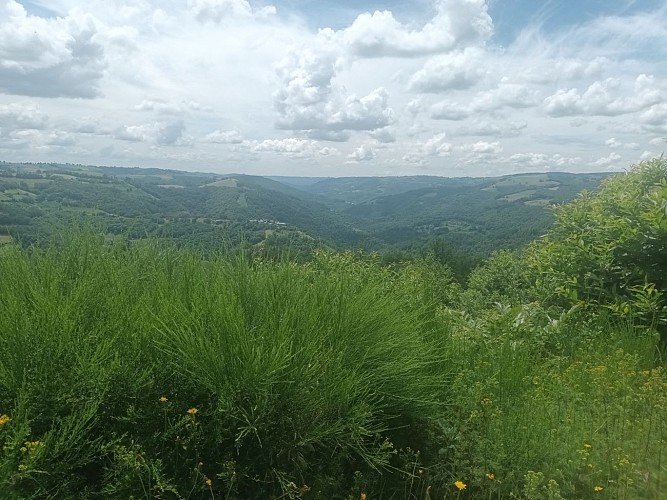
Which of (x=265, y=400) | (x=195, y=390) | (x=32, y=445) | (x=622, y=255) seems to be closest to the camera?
(x=32, y=445)

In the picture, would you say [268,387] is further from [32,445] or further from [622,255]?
[622,255]

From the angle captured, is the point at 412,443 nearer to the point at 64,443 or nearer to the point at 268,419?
the point at 268,419

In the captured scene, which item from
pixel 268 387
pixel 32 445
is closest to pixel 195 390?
pixel 268 387

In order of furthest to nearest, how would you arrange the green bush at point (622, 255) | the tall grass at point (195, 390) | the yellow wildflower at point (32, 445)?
the green bush at point (622, 255) → the tall grass at point (195, 390) → the yellow wildflower at point (32, 445)

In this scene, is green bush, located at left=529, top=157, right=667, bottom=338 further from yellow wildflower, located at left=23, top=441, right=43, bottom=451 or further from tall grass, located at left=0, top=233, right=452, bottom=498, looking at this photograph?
yellow wildflower, located at left=23, top=441, right=43, bottom=451

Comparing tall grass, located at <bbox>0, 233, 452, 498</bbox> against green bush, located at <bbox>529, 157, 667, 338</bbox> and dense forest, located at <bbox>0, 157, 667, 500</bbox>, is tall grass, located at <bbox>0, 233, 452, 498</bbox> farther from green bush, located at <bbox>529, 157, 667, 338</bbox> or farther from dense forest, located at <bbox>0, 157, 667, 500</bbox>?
green bush, located at <bbox>529, 157, 667, 338</bbox>

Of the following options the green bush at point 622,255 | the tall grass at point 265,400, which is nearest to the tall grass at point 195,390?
the tall grass at point 265,400

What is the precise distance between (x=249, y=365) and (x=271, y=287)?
3.66ft

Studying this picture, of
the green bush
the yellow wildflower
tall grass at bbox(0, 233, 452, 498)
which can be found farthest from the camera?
the green bush

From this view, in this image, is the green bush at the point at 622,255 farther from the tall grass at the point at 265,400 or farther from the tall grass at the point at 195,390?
the tall grass at the point at 195,390

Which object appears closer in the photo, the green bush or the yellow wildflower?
the yellow wildflower

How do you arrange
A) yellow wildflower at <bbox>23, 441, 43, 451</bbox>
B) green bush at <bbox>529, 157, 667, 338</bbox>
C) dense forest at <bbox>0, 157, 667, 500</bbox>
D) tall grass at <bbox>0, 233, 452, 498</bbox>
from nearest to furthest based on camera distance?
yellow wildflower at <bbox>23, 441, 43, 451</bbox> → tall grass at <bbox>0, 233, 452, 498</bbox> → dense forest at <bbox>0, 157, 667, 500</bbox> → green bush at <bbox>529, 157, 667, 338</bbox>

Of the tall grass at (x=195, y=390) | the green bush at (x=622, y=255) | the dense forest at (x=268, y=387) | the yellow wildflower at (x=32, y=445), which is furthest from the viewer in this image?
the green bush at (x=622, y=255)

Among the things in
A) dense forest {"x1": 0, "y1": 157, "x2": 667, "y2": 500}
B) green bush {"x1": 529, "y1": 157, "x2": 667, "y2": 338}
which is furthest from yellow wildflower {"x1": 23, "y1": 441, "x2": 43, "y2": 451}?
green bush {"x1": 529, "y1": 157, "x2": 667, "y2": 338}
